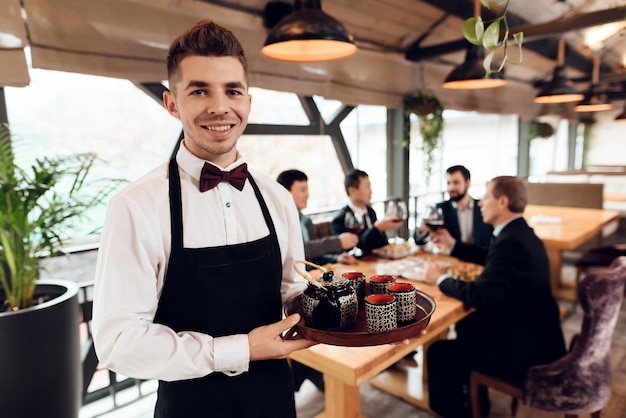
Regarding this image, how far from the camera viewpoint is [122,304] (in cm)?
94

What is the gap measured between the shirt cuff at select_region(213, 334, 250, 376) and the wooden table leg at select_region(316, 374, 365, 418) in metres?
0.94

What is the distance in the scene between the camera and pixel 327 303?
3.67ft

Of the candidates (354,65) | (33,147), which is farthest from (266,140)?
(33,147)

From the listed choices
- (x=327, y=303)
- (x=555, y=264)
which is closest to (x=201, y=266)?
(x=327, y=303)

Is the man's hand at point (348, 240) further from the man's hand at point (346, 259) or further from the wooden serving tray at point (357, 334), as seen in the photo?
the wooden serving tray at point (357, 334)

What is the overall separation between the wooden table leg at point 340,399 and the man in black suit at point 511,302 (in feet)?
2.26

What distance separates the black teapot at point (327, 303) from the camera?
1121mm

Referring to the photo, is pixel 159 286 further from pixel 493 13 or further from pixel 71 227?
pixel 493 13

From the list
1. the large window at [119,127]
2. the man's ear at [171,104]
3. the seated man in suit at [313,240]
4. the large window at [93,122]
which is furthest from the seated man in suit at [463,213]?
the man's ear at [171,104]

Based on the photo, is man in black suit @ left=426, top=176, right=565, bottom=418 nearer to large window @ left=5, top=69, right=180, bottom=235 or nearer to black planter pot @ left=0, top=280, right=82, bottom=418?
black planter pot @ left=0, top=280, right=82, bottom=418

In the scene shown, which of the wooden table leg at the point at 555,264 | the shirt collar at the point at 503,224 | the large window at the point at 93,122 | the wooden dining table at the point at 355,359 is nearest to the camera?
the wooden dining table at the point at 355,359

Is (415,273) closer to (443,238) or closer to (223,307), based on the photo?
(443,238)

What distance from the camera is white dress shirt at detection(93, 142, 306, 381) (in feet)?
3.07

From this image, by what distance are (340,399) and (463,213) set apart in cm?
228
